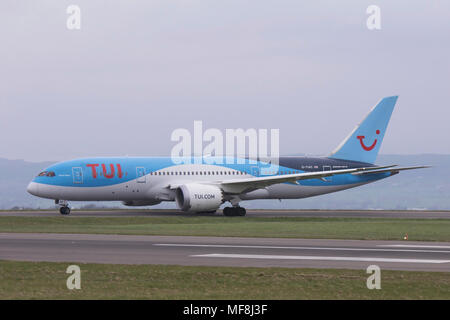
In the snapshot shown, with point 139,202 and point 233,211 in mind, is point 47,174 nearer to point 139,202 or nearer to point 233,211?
point 139,202

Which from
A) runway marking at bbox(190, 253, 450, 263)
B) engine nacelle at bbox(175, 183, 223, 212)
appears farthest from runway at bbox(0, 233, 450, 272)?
engine nacelle at bbox(175, 183, 223, 212)

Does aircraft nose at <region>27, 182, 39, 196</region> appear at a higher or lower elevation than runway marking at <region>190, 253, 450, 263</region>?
higher

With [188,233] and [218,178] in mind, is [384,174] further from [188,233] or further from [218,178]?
[188,233]

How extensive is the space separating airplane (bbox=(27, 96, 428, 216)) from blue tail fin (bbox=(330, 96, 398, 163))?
0.08 meters

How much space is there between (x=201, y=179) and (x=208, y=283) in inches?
1547

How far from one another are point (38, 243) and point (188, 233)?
8.31 metres

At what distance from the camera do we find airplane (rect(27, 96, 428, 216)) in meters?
54.4

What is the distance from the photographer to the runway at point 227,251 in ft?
75.5

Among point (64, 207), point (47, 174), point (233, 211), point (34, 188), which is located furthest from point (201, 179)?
point (34, 188)

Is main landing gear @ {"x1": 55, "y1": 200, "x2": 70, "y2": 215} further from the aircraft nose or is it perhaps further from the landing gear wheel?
the aircraft nose

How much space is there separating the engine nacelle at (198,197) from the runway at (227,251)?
2029 centimetres

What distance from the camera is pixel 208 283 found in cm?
1856

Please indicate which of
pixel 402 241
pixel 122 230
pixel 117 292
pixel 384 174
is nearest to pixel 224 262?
pixel 117 292

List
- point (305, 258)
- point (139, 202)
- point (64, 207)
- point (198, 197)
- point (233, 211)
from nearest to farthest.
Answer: point (305, 258), point (198, 197), point (64, 207), point (233, 211), point (139, 202)
